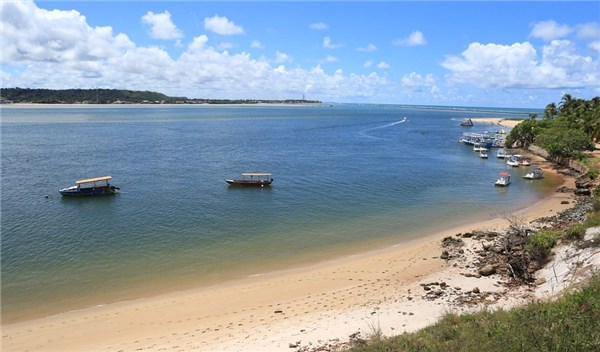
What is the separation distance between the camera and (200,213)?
4325 centimetres

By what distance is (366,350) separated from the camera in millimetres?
14188

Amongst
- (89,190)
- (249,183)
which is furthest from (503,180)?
(89,190)

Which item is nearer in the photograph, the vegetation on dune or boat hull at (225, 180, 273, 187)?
boat hull at (225, 180, 273, 187)

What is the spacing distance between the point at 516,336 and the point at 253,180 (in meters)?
47.5

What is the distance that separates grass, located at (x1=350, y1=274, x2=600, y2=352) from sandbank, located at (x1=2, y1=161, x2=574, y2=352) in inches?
152

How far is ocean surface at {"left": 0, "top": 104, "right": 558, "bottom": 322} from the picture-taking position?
28891 mm

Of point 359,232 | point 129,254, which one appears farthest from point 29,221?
point 359,232

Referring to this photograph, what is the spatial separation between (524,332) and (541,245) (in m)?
16.8

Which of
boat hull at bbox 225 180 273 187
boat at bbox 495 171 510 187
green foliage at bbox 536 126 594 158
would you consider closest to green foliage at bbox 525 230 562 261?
boat at bbox 495 171 510 187

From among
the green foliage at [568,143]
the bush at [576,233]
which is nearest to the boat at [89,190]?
the bush at [576,233]

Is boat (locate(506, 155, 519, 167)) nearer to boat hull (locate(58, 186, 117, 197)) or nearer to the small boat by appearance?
the small boat

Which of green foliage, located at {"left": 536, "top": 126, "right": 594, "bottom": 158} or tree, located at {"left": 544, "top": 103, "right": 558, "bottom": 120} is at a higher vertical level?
tree, located at {"left": 544, "top": 103, "right": 558, "bottom": 120}

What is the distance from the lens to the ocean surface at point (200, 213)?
28.9m

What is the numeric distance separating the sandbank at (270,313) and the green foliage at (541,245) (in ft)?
10.1
